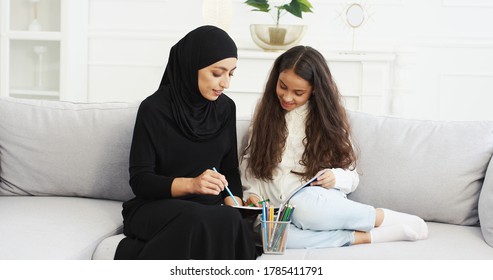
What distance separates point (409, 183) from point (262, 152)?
0.50 metres

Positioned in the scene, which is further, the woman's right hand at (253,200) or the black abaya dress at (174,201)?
the woman's right hand at (253,200)

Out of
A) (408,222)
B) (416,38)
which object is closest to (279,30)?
(416,38)

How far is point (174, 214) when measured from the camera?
6.13 ft

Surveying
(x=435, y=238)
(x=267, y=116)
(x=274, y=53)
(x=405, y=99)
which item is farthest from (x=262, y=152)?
(x=405, y=99)

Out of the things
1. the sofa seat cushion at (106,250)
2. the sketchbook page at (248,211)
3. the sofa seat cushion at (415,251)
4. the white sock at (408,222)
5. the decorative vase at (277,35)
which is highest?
the decorative vase at (277,35)

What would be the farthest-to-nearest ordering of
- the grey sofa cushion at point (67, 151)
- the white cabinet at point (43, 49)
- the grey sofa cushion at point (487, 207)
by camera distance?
the white cabinet at point (43, 49)
the grey sofa cushion at point (67, 151)
the grey sofa cushion at point (487, 207)

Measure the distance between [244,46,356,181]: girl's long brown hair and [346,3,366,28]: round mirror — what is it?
Result: 145 centimetres

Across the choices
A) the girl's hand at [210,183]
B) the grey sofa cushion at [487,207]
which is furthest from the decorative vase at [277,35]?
the girl's hand at [210,183]

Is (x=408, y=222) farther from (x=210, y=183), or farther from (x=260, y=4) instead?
(x=260, y=4)

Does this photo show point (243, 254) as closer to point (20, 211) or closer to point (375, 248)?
point (375, 248)

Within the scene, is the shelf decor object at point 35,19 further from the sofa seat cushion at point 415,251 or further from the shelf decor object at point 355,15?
the sofa seat cushion at point 415,251

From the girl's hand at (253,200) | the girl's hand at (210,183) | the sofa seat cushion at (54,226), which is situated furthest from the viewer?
the girl's hand at (253,200)

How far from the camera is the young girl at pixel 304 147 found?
205 cm
